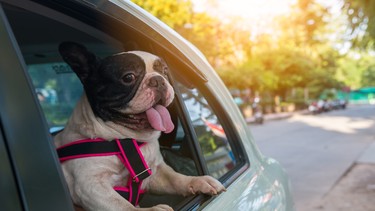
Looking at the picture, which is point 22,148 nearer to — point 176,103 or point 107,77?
point 107,77

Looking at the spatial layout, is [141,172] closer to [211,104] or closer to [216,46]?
[211,104]

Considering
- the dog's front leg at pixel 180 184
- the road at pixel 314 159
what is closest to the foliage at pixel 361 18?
the road at pixel 314 159

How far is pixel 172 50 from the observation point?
1.87 m

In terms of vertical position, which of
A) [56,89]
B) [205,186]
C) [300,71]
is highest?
[300,71]

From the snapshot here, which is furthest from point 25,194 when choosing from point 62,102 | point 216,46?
point 216,46

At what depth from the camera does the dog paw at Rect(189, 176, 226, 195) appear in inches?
66.9

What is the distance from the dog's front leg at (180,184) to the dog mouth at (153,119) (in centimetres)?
27

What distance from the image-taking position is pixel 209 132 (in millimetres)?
2564

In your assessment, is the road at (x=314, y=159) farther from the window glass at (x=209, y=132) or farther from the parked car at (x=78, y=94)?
the parked car at (x=78, y=94)

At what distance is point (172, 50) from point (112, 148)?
530 mm

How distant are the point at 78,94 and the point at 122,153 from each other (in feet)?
5.11

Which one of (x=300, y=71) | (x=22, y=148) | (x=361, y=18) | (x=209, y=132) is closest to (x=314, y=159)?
(x=361, y=18)

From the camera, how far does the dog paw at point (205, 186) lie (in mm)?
1698

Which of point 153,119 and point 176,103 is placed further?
point 176,103
